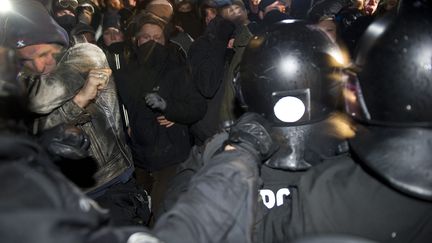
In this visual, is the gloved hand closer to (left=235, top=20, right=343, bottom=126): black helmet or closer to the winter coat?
the winter coat

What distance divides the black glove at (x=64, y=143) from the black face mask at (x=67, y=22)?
356cm

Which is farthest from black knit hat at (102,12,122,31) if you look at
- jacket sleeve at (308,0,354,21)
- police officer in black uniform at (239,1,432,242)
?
police officer in black uniform at (239,1,432,242)

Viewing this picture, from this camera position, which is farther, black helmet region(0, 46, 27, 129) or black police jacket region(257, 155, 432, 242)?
black police jacket region(257, 155, 432, 242)

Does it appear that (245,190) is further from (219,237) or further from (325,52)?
(325,52)

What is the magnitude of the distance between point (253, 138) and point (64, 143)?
0.86 metres

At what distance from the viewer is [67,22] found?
507 centimetres

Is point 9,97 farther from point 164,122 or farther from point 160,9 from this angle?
point 160,9

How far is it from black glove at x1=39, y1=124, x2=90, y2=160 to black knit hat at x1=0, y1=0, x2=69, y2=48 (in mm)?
1004

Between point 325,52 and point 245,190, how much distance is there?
1.04 m

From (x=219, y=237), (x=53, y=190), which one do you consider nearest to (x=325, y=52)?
(x=219, y=237)

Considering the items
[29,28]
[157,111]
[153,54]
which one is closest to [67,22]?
[153,54]

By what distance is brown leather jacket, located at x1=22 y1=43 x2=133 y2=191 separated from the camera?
8.21 ft

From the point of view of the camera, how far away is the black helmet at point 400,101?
1.62 meters

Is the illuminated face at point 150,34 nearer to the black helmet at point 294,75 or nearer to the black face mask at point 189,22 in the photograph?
the black face mask at point 189,22
